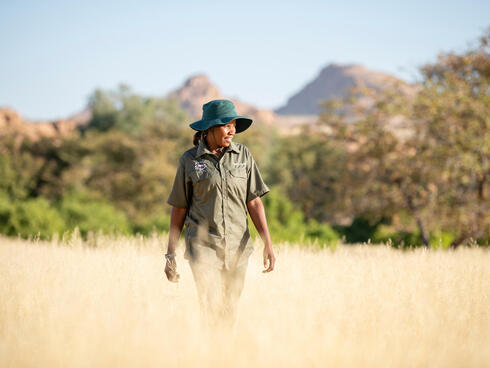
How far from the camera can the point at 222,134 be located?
373 cm

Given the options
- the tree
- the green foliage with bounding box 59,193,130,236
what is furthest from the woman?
the green foliage with bounding box 59,193,130,236

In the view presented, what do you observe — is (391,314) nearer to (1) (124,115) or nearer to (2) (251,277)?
(2) (251,277)

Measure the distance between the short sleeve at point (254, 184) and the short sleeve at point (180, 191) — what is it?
1.69 feet

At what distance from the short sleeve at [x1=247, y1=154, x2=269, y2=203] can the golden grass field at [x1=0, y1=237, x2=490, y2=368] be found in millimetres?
1070

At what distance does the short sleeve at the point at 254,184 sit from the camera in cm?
386

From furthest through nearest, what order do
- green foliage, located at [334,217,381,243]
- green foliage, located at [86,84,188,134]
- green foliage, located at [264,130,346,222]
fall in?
1. green foliage, located at [86,84,188,134]
2. green foliage, located at [264,130,346,222]
3. green foliage, located at [334,217,381,243]

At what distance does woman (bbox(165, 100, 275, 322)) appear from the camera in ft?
11.6

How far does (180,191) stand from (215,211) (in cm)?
35

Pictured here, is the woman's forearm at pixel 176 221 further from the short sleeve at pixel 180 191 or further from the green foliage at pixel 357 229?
the green foliage at pixel 357 229

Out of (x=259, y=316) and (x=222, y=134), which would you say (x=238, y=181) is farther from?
(x=259, y=316)

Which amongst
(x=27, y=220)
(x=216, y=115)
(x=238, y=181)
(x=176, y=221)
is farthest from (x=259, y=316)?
(x=27, y=220)

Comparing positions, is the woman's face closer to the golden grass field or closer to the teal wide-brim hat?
the teal wide-brim hat

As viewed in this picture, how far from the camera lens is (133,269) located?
20.1ft

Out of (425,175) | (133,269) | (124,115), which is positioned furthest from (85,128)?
(133,269)
